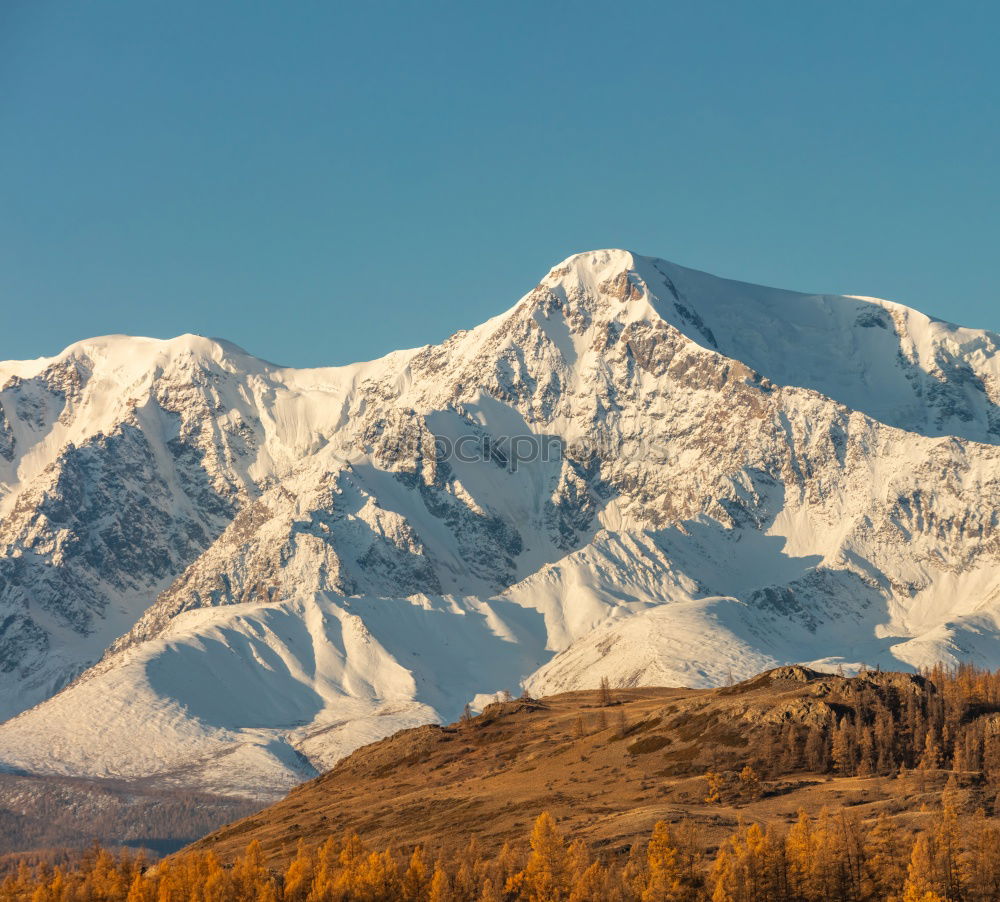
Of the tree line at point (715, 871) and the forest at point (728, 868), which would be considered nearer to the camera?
the tree line at point (715, 871)

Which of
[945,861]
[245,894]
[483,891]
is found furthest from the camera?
[245,894]

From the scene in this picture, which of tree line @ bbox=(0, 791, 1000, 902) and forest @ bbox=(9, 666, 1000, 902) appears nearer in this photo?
tree line @ bbox=(0, 791, 1000, 902)

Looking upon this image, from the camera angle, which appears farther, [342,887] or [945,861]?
[342,887]

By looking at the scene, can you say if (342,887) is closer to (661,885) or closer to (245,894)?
(245,894)

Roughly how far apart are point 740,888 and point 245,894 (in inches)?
2271

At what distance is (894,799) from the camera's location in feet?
651

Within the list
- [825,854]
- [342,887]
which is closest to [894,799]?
[825,854]

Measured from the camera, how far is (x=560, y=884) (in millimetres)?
182750

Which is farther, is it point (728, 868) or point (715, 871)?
point (715, 871)

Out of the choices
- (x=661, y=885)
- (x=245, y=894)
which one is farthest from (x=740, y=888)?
(x=245, y=894)

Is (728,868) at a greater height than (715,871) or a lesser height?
greater

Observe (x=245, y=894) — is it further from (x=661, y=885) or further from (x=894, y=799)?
(x=894, y=799)

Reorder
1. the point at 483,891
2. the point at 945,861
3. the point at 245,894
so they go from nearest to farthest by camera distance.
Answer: the point at 945,861
the point at 483,891
the point at 245,894

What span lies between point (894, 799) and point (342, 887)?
201 ft
